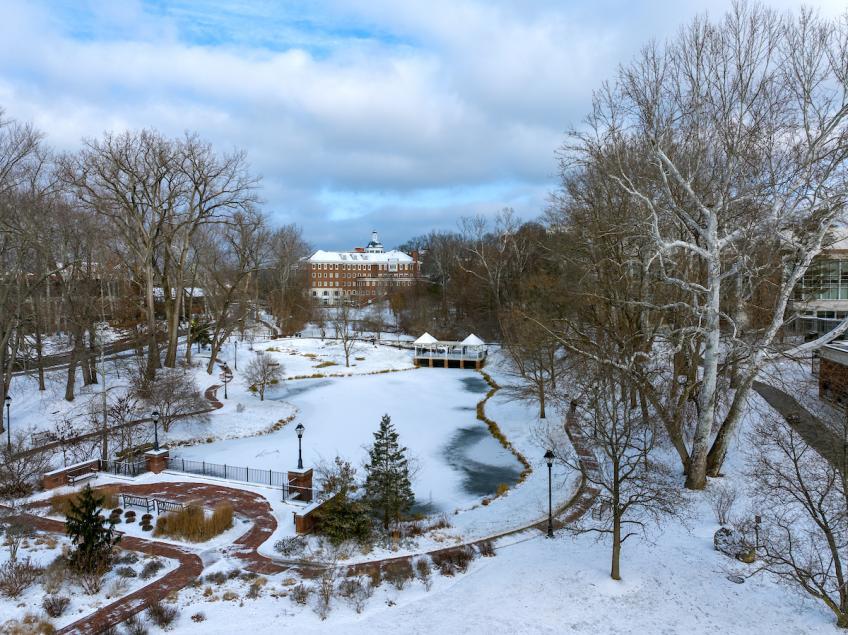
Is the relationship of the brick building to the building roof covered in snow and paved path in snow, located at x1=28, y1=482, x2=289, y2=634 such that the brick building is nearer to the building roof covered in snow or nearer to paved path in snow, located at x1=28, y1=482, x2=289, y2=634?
paved path in snow, located at x1=28, y1=482, x2=289, y2=634

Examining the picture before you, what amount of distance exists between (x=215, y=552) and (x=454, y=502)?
291 inches

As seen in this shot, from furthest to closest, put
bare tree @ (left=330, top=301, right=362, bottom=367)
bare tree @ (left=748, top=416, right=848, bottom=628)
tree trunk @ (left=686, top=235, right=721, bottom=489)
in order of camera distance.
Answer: bare tree @ (left=330, top=301, right=362, bottom=367) → tree trunk @ (left=686, top=235, right=721, bottom=489) → bare tree @ (left=748, top=416, right=848, bottom=628)

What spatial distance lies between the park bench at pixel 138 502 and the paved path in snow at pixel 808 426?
15.9 meters

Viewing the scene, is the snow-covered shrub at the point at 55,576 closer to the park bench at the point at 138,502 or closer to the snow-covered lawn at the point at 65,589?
the snow-covered lawn at the point at 65,589

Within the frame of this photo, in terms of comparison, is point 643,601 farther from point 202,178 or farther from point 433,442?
point 202,178

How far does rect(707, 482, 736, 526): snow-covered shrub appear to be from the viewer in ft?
41.6

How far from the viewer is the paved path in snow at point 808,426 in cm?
921

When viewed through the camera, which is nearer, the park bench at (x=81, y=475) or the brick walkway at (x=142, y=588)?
the brick walkway at (x=142, y=588)

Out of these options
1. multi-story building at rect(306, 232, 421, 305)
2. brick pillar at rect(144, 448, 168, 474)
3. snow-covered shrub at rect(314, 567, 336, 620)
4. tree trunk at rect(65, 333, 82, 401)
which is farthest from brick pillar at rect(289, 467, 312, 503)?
multi-story building at rect(306, 232, 421, 305)

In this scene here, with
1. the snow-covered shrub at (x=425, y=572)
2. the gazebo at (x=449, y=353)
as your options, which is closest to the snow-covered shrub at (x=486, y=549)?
the snow-covered shrub at (x=425, y=572)

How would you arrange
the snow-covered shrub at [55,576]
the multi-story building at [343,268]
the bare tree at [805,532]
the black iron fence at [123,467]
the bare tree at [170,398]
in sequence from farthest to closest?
the multi-story building at [343,268] → the bare tree at [170,398] → the black iron fence at [123,467] → the snow-covered shrub at [55,576] → the bare tree at [805,532]

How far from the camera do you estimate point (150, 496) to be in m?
15.8

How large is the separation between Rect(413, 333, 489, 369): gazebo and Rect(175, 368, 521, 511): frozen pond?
766cm

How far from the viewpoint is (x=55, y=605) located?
9461mm
